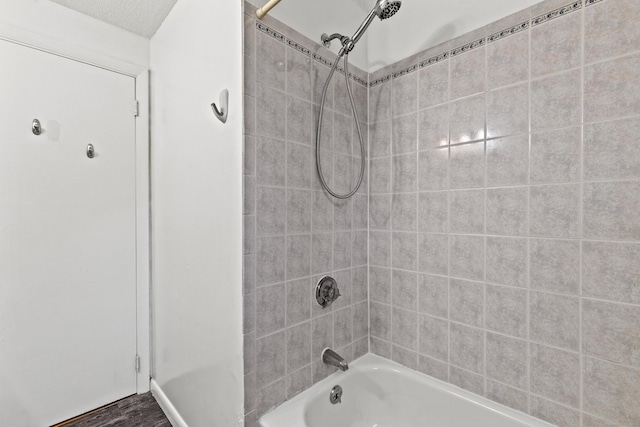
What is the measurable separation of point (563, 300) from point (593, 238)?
224 millimetres

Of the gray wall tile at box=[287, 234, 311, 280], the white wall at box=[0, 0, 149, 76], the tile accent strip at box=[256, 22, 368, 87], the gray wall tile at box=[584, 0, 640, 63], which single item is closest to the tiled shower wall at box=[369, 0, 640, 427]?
the gray wall tile at box=[584, 0, 640, 63]

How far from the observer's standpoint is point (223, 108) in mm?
1074

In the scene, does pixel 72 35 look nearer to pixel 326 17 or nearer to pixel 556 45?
pixel 326 17

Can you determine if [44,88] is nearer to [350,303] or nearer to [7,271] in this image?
[7,271]

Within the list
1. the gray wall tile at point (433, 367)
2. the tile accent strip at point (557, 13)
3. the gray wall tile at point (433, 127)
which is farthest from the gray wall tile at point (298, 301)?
the tile accent strip at point (557, 13)

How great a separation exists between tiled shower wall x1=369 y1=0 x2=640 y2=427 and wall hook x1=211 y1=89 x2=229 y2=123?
777mm

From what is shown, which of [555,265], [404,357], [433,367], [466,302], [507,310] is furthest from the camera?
[404,357]

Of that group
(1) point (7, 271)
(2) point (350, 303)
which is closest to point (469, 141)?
(2) point (350, 303)

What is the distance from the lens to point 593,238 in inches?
35.9

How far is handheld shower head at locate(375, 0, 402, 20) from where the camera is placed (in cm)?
103

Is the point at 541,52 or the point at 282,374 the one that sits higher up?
the point at 541,52


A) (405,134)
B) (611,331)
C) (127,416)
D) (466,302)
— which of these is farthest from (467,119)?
(127,416)

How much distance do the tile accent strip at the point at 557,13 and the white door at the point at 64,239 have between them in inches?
78.1

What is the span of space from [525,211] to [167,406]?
193 centimetres
